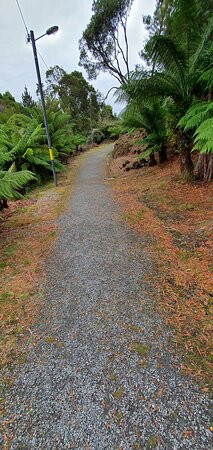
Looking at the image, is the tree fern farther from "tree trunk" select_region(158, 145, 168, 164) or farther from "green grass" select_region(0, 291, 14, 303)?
"tree trunk" select_region(158, 145, 168, 164)

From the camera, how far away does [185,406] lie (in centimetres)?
113

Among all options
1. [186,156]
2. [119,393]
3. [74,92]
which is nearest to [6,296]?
[119,393]

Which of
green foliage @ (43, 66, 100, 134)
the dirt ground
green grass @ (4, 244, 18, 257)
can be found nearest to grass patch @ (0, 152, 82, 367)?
green grass @ (4, 244, 18, 257)

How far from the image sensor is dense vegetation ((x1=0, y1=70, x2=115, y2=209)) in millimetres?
4888

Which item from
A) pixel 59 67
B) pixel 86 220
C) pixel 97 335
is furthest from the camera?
pixel 59 67

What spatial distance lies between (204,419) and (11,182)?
3.77 m

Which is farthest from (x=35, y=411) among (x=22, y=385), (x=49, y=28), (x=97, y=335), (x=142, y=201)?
(x=49, y=28)

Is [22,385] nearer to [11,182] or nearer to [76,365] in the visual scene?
[76,365]

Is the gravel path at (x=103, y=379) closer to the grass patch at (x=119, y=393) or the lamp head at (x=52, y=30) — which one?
the grass patch at (x=119, y=393)

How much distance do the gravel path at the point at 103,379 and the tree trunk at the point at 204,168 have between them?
3100mm

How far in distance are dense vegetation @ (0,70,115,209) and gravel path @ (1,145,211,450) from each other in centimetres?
239

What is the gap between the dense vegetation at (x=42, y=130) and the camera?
4.89 meters

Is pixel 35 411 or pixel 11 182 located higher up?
pixel 11 182

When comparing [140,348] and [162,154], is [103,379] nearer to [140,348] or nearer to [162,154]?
[140,348]
